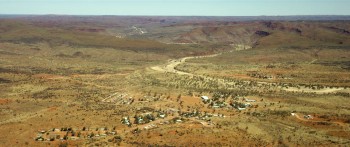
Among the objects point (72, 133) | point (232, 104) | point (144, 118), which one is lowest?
point (232, 104)

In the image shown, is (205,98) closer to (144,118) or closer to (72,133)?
(144,118)

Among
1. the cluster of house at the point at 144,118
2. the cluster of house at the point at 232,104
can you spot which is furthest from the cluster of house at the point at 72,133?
the cluster of house at the point at 232,104

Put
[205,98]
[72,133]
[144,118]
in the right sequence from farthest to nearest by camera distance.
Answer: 1. [205,98]
2. [144,118]
3. [72,133]

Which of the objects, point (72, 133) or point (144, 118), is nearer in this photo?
point (72, 133)

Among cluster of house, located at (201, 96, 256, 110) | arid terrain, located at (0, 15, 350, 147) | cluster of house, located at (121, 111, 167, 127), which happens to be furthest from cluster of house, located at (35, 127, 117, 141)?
cluster of house, located at (201, 96, 256, 110)

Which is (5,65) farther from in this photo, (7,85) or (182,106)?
(182,106)

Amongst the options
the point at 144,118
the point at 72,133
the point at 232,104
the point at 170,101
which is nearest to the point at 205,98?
the point at 232,104

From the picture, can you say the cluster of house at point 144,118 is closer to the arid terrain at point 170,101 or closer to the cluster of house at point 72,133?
the arid terrain at point 170,101

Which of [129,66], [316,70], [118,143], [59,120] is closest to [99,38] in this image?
[129,66]
